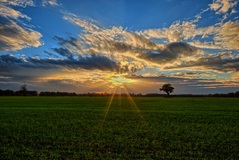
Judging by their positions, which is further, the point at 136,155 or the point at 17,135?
the point at 17,135

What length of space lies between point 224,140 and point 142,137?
4.81m

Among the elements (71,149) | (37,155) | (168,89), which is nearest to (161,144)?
(71,149)

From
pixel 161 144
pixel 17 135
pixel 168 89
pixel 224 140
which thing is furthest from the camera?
pixel 168 89

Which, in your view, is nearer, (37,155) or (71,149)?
(37,155)

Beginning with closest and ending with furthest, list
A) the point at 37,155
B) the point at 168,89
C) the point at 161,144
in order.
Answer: the point at 37,155
the point at 161,144
the point at 168,89

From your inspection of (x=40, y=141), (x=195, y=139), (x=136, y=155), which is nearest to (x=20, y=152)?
(x=40, y=141)

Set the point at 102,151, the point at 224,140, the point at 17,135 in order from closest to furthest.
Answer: the point at 102,151
the point at 224,140
the point at 17,135

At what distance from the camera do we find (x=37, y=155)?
1048 centimetres

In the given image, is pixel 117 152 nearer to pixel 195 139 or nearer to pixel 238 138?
pixel 195 139

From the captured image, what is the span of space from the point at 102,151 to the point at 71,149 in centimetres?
158

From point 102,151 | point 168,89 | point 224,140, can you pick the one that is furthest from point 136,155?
point 168,89

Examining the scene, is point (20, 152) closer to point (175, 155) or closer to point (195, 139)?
point (175, 155)

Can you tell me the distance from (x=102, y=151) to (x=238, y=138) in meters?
8.91

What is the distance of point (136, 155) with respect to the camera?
1055 centimetres
